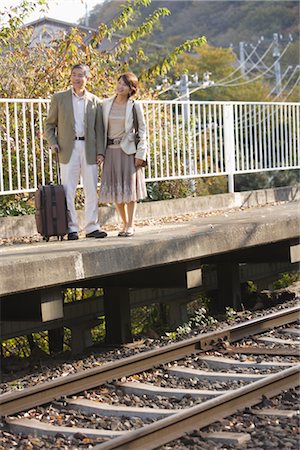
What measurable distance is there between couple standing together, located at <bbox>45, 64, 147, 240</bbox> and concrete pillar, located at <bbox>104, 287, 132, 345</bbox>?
0.70 meters

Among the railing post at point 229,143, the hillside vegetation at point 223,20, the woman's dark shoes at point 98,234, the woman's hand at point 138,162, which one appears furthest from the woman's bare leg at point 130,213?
the hillside vegetation at point 223,20

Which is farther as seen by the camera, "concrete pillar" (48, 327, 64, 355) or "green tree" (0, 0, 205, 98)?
"green tree" (0, 0, 205, 98)

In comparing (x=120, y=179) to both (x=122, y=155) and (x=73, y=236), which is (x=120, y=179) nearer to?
(x=122, y=155)

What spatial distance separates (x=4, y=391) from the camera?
8.43m

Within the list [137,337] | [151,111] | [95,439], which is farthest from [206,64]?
[95,439]

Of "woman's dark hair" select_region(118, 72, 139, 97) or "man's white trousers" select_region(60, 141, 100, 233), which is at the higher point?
"woman's dark hair" select_region(118, 72, 139, 97)

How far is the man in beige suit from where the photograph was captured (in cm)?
1116

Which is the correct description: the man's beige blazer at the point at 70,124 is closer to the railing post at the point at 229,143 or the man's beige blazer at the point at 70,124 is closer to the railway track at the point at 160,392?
the railway track at the point at 160,392

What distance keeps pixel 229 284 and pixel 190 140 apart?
Result: 3775 mm

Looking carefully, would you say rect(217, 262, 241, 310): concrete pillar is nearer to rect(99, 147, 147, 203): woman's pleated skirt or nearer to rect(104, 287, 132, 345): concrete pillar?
rect(99, 147, 147, 203): woman's pleated skirt

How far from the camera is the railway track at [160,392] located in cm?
688

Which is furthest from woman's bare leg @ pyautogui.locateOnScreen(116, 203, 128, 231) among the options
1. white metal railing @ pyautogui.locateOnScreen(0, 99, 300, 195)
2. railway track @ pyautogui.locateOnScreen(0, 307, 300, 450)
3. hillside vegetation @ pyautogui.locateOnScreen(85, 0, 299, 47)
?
hillside vegetation @ pyautogui.locateOnScreen(85, 0, 299, 47)

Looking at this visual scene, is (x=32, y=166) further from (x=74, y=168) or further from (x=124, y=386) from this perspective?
(x=124, y=386)

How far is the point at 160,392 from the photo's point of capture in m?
8.02
